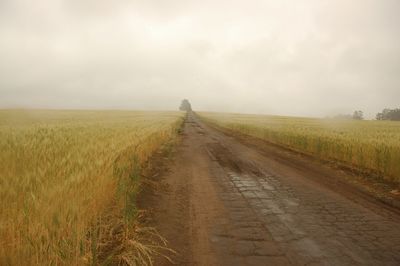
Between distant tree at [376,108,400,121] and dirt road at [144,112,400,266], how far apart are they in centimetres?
15658

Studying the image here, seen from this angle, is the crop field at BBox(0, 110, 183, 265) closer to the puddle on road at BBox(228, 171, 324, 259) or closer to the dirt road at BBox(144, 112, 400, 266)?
the dirt road at BBox(144, 112, 400, 266)

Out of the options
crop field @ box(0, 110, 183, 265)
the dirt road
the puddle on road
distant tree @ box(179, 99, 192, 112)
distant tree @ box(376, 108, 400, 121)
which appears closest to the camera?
crop field @ box(0, 110, 183, 265)

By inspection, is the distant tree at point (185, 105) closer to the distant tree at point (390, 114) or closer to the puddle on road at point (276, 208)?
the distant tree at point (390, 114)

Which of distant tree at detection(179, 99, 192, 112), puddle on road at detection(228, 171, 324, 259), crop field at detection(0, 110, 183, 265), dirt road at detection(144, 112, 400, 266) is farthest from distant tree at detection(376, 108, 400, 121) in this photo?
crop field at detection(0, 110, 183, 265)

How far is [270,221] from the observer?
7504 millimetres

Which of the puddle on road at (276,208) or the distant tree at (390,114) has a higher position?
the distant tree at (390,114)

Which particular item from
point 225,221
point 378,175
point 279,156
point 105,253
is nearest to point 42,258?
point 105,253

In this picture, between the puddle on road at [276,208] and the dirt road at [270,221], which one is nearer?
the dirt road at [270,221]

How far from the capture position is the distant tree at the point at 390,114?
150275 millimetres

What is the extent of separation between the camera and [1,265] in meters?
3.94

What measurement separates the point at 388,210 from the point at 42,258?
769 centimetres

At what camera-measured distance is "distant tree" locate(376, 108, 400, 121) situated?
493ft

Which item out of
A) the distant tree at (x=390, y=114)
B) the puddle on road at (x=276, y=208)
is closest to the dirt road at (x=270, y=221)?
the puddle on road at (x=276, y=208)

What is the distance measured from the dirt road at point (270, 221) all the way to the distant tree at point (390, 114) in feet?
514
